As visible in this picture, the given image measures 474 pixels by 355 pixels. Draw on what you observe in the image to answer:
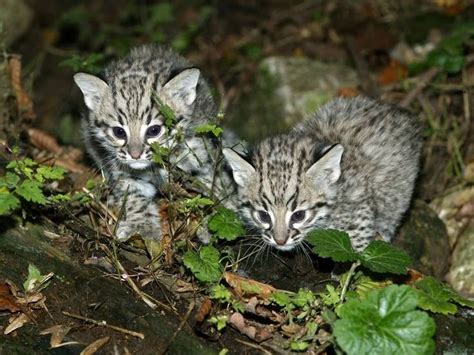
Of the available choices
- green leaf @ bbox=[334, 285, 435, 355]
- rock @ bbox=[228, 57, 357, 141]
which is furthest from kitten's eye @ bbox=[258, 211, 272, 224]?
rock @ bbox=[228, 57, 357, 141]

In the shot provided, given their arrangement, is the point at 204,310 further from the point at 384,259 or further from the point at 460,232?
the point at 460,232

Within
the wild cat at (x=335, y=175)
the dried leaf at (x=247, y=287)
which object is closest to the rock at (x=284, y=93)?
the wild cat at (x=335, y=175)

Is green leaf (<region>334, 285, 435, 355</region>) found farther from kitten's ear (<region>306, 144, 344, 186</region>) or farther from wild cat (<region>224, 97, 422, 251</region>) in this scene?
kitten's ear (<region>306, 144, 344, 186</region>)

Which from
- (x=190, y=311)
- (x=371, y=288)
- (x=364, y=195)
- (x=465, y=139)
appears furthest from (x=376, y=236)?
(x=465, y=139)

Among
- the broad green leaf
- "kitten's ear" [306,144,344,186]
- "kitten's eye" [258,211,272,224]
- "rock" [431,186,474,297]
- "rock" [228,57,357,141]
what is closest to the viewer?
the broad green leaf

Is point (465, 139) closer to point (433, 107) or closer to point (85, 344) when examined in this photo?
point (433, 107)

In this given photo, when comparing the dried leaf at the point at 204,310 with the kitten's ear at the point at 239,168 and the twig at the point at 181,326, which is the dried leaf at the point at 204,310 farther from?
the kitten's ear at the point at 239,168

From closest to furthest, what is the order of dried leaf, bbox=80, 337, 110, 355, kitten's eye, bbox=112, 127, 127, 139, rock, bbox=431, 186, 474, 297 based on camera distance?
dried leaf, bbox=80, 337, 110, 355 → kitten's eye, bbox=112, 127, 127, 139 → rock, bbox=431, 186, 474, 297
